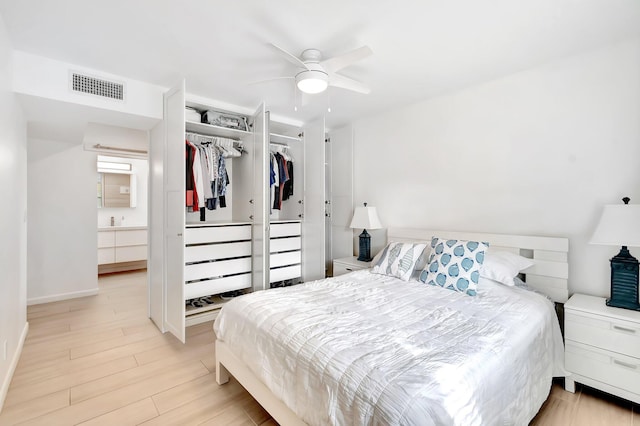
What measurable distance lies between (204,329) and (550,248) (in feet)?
10.8

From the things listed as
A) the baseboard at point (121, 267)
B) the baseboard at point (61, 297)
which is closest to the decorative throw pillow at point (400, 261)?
the baseboard at point (61, 297)

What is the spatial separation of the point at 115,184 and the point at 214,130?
12.5 ft

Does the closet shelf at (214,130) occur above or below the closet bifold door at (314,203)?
above

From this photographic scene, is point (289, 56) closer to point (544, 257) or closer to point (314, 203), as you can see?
point (314, 203)

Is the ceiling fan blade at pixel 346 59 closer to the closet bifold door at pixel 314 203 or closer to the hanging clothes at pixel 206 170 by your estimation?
the closet bifold door at pixel 314 203

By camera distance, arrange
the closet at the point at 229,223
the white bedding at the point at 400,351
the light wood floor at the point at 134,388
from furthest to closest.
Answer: the closet at the point at 229,223 < the light wood floor at the point at 134,388 < the white bedding at the point at 400,351

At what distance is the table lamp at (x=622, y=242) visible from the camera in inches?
74.4

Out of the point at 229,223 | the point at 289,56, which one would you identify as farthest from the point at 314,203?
the point at 289,56

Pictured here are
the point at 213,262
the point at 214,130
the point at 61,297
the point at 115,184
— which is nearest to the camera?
the point at 213,262

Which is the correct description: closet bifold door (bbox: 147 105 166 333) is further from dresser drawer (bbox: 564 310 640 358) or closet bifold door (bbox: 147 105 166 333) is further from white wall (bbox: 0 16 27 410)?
dresser drawer (bbox: 564 310 640 358)

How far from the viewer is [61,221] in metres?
4.09

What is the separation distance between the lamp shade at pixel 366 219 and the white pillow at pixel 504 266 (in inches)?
53.1

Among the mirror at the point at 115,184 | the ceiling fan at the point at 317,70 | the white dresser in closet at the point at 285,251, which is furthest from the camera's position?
the mirror at the point at 115,184

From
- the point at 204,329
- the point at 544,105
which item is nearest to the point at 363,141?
the point at 544,105
